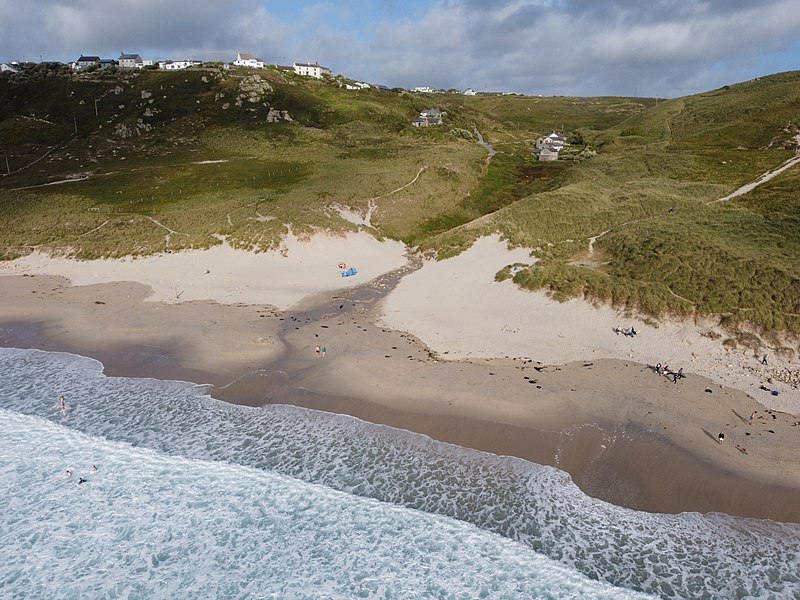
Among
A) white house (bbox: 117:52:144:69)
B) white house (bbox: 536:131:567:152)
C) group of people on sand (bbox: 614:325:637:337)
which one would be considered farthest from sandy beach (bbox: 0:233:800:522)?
white house (bbox: 117:52:144:69)

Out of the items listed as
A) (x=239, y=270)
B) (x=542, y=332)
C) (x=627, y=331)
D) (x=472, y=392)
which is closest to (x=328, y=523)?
(x=472, y=392)

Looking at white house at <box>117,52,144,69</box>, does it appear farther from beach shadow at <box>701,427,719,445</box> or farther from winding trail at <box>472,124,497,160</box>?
beach shadow at <box>701,427,719,445</box>

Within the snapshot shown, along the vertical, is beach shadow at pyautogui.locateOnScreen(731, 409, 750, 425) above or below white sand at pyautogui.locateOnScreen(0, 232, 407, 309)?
below

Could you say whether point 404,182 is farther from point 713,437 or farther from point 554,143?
point 713,437

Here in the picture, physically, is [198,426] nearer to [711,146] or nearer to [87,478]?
[87,478]

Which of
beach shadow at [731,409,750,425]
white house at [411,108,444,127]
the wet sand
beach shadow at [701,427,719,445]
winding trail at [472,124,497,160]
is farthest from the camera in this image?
white house at [411,108,444,127]

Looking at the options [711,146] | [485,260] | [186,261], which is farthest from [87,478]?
[711,146]
